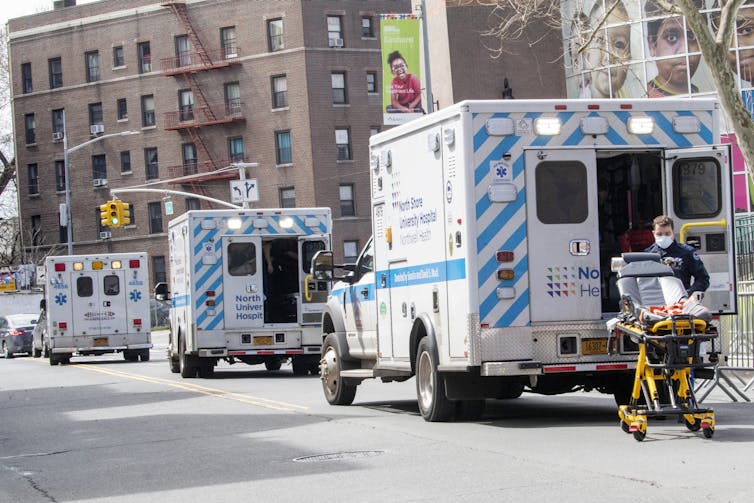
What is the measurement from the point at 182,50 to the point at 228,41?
3095 mm

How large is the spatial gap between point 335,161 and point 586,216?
55.7 m

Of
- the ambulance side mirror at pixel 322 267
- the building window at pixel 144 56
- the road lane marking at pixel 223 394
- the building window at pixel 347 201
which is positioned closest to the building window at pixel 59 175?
the building window at pixel 144 56

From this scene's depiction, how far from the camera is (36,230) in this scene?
79.4 m

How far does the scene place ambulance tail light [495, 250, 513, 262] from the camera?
42.3ft

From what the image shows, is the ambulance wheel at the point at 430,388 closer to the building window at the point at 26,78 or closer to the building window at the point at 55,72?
the building window at the point at 55,72

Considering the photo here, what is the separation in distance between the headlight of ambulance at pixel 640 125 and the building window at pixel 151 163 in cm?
6205

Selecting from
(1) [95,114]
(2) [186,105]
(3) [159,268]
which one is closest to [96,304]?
(2) [186,105]

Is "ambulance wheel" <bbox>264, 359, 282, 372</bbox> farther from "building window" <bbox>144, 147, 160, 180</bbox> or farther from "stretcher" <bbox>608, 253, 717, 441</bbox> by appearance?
"building window" <bbox>144, 147, 160, 180</bbox>

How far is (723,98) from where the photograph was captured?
68.9 ft

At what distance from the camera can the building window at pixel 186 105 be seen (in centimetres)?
7238

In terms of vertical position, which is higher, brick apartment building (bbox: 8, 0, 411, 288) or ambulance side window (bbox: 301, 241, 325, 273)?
brick apartment building (bbox: 8, 0, 411, 288)

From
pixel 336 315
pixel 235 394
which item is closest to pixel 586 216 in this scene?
pixel 336 315

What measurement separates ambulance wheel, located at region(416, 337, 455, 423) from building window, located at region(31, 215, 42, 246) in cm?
→ 6796

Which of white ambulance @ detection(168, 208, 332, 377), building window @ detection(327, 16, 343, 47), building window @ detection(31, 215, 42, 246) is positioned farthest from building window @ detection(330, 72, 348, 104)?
white ambulance @ detection(168, 208, 332, 377)
